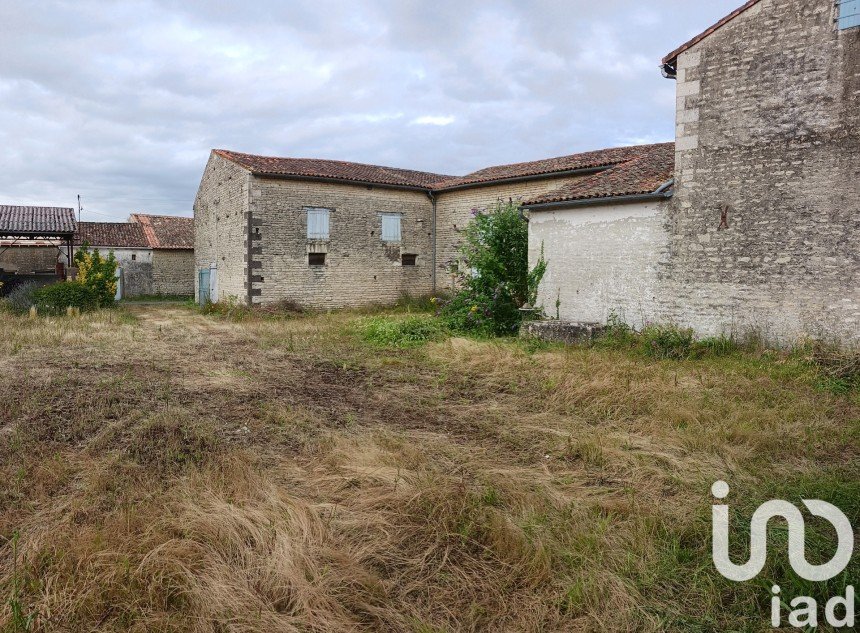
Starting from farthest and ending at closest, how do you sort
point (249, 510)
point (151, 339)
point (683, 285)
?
point (151, 339) → point (683, 285) → point (249, 510)

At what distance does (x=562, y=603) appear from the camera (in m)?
2.91

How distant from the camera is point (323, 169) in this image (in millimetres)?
18812

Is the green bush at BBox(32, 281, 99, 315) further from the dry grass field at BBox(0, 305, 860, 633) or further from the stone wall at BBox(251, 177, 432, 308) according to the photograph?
the dry grass field at BBox(0, 305, 860, 633)

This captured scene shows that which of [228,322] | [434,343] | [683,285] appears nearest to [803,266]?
[683,285]

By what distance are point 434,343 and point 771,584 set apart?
28.4 feet

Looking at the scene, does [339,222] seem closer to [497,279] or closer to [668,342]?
[497,279]

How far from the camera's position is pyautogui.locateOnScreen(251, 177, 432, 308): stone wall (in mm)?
17453

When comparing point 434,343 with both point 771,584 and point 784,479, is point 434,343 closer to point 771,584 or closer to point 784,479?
point 784,479

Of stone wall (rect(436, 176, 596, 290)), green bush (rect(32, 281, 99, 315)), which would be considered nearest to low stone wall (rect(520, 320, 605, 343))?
stone wall (rect(436, 176, 596, 290))

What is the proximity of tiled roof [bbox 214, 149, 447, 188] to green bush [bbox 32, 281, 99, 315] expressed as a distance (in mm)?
6390

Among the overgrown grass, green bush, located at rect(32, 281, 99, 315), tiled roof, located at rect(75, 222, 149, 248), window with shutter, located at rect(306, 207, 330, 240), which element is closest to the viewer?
green bush, located at rect(32, 281, 99, 315)

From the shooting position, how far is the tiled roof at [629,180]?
34.2 ft

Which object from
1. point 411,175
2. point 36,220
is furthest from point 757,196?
point 36,220

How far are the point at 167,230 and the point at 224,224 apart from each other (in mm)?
13549
